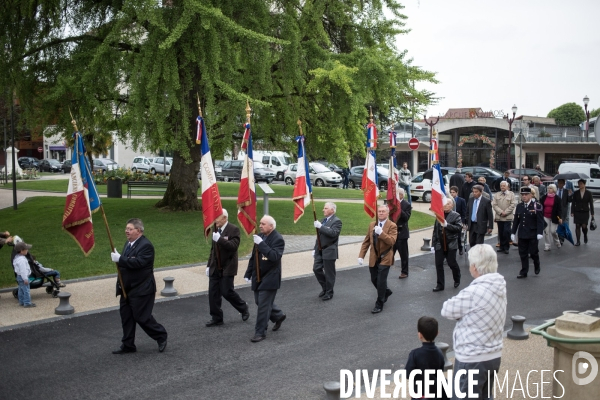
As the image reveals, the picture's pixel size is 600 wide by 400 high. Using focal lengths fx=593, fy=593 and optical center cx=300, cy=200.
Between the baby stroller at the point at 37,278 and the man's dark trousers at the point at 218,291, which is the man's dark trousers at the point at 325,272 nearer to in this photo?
the man's dark trousers at the point at 218,291

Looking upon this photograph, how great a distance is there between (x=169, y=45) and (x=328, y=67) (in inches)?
204

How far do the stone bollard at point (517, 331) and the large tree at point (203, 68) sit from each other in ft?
32.4

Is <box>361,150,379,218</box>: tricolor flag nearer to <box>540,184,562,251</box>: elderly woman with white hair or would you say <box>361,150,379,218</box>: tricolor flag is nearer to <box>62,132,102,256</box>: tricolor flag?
<box>62,132,102,256</box>: tricolor flag

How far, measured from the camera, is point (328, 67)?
719 inches

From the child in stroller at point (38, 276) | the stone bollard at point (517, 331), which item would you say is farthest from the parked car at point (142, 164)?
the stone bollard at point (517, 331)

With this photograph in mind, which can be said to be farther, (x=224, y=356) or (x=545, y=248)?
(x=545, y=248)

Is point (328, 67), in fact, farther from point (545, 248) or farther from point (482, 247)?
point (482, 247)

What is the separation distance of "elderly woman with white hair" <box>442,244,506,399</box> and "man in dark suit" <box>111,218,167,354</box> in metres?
4.26

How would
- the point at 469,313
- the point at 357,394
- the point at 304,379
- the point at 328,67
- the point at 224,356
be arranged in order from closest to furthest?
the point at 469,313
the point at 357,394
the point at 304,379
the point at 224,356
the point at 328,67

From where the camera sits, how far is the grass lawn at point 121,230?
13.8 meters

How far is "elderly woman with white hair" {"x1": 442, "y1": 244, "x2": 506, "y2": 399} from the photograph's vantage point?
17.1 feet

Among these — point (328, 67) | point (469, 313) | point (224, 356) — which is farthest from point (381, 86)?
point (469, 313)

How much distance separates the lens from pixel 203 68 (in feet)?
54.0

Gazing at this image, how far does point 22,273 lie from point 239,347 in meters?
4.44
